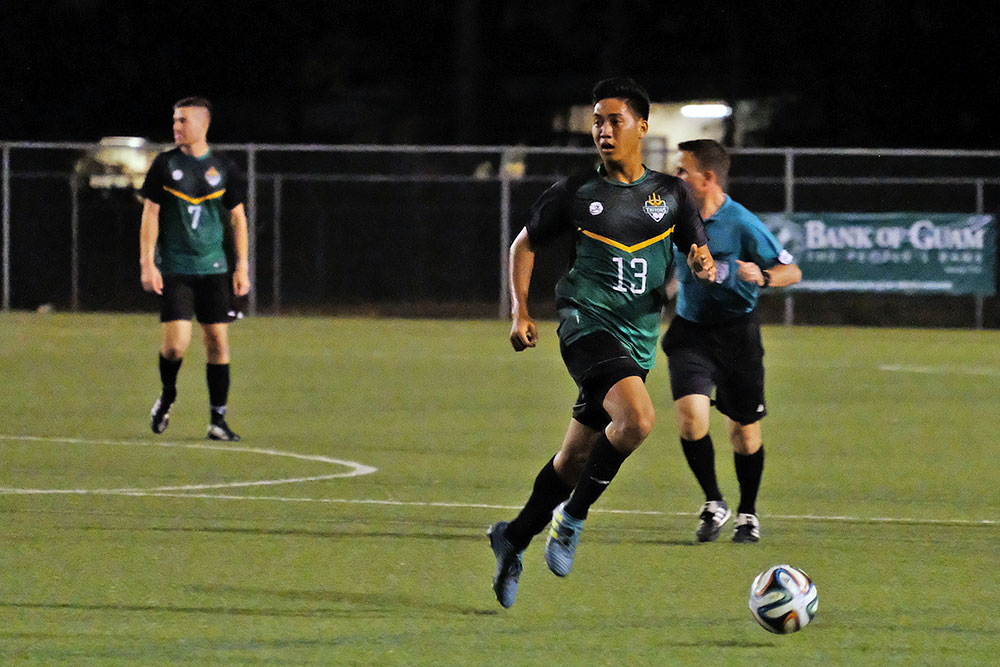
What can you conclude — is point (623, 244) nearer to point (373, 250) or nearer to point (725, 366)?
point (725, 366)

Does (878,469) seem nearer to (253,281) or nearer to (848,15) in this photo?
(253,281)

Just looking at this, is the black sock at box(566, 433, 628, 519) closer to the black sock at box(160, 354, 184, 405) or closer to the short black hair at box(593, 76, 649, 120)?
the short black hair at box(593, 76, 649, 120)

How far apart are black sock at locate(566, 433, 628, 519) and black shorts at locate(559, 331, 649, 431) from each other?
0.11 metres

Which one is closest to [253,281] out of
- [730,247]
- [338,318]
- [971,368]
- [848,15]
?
[338,318]

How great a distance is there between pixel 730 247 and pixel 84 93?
1414 inches

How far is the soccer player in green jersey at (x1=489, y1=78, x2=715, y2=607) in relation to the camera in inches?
256

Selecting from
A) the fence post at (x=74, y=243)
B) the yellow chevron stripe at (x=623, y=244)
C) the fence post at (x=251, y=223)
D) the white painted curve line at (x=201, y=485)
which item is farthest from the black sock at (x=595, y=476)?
the fence post at (x=74, y=243)

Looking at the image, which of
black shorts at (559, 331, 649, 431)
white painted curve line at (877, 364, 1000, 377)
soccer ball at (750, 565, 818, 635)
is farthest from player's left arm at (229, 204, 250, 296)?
white painted curve line at (877, 364, 1000, 377)

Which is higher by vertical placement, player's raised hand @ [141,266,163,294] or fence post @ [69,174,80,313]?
player's raised hand @ [141,266,163,294]

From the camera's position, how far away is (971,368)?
1845cm

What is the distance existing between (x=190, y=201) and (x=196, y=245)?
290 mm

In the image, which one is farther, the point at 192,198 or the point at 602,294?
the point at 192,198

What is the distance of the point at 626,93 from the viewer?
6.63 metres

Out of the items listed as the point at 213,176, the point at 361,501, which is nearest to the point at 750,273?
the point at 361,501
